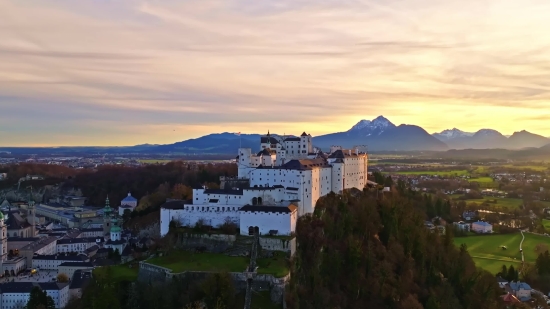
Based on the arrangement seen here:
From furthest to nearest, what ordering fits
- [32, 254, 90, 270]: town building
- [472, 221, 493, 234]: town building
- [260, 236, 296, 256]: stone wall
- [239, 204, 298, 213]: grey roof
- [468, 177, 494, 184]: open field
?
[468, 177, 494, 184]: open field → [472, 221, 493, 234]: town building → [32, 254, 90, 270]: town building → [239, 204, 298, 213]: grey roof → [260, 236, 296, 256]: stone wall

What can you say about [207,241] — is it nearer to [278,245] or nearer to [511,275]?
[278,245]

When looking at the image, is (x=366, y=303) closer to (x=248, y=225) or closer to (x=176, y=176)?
(x=248, y=225)

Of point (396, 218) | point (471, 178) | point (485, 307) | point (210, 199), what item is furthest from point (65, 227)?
point (471, 178)

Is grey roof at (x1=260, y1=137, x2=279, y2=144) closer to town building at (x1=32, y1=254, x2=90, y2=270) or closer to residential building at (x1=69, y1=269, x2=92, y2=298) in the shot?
residential building at (x1=69, y1=269, x2=92, y2=298)

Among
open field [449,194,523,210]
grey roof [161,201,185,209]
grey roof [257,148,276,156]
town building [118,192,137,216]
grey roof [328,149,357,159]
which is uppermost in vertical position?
grey roof [257,148,276,156]

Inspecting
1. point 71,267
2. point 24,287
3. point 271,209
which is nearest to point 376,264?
point 271,209

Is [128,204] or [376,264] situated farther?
[128,204]

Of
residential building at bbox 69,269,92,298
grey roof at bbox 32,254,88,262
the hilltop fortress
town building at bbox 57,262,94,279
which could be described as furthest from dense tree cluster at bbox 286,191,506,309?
grey roof at bbox 32,254,88,262
